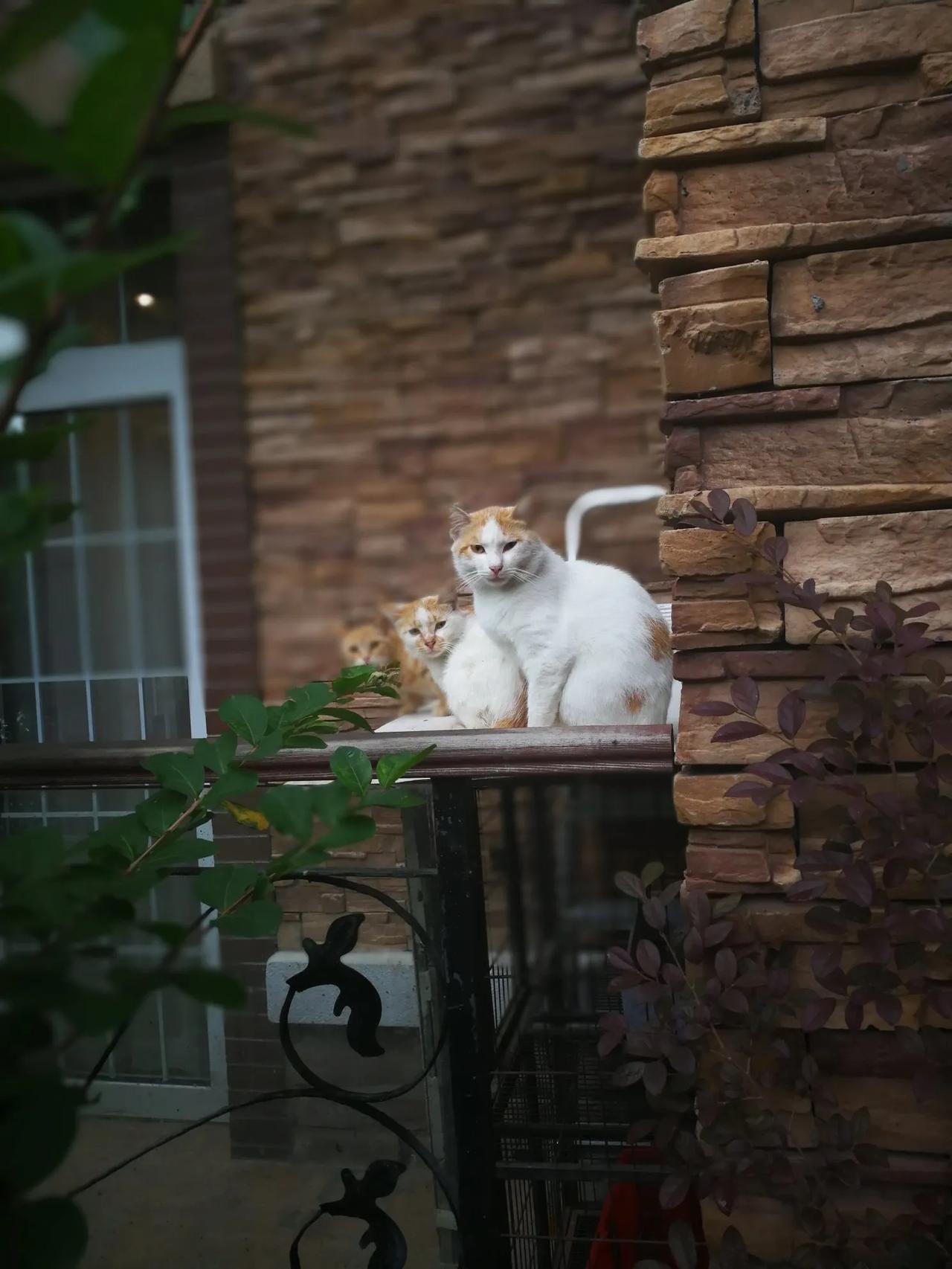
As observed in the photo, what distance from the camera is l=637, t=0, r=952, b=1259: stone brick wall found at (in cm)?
100

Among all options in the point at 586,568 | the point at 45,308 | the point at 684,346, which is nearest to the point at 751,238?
the point at 684,346

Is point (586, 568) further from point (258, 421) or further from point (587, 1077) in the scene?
point (258, 421)

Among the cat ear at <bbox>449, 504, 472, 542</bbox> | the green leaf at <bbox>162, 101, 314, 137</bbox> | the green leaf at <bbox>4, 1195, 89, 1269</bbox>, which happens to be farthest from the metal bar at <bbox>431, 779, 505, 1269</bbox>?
the green leaf at <bbox>162, 101, 314, 137</bbox>

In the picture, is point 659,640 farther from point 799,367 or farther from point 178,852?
point 178,852

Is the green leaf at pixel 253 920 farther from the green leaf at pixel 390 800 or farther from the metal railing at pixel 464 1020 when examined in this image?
the metal railing at pixel 464 1020

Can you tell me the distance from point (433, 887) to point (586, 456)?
58.8 inches

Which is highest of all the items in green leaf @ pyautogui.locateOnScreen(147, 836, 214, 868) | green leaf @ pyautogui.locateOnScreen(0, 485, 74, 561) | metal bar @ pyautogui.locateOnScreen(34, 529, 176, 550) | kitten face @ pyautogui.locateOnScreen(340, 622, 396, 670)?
metal bar @ pyautogui.locateOnScreen(34, 529, 176, 550)

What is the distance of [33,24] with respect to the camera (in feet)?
1.39

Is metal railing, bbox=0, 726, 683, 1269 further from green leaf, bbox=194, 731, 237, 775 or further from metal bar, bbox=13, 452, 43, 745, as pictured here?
metal bar, bbox=13, 452, 43, 745

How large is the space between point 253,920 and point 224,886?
0.24 feet

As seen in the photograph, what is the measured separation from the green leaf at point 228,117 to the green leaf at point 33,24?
0.20 ft

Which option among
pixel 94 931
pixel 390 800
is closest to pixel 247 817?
pixel 390 800

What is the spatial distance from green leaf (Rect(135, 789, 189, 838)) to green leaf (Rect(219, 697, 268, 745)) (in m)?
0.09

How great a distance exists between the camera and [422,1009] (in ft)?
4.00
